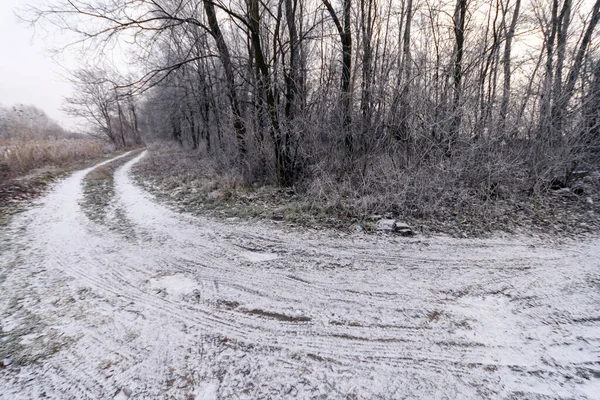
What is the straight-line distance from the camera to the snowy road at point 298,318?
1781 mm

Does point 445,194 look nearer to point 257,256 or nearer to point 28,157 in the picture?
point 257,256

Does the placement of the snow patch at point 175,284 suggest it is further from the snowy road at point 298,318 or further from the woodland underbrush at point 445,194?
the woodland underbrush at point 445,194

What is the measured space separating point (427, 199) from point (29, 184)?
1145 cm

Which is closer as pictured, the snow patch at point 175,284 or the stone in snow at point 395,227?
the snow patch at point 175,284

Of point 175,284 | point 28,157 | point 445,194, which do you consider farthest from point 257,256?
point 28,157

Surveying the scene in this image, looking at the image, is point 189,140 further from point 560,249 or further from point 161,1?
point 560,249

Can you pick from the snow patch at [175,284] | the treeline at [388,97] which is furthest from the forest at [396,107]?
the snow patch at [175,284]

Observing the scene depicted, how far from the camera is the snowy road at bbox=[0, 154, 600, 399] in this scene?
1781mm

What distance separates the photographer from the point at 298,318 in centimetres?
239

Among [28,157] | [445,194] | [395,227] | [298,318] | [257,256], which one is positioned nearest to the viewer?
[298,318]

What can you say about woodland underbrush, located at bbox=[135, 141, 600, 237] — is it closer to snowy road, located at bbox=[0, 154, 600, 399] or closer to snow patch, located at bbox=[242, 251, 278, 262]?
snowy road, located at bbox=[0, 154, 600, 399]

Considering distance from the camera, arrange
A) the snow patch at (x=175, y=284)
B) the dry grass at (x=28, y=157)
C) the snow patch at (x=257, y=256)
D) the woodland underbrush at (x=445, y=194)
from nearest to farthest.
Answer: the snow patch at (x=175, y=284) → the snow patch at (x=257, y=256) → the woodland underbrush at (x=445, y=194) → the dry grass at (x=28, y=157)

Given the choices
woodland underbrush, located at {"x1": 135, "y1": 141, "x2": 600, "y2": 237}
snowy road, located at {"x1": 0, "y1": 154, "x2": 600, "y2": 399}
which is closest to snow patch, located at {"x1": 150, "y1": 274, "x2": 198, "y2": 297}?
snowy road, located at {"x1": 0, "y1": 154, "x2": 600, "y2": 399}

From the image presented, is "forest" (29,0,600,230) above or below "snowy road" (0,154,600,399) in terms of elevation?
above
